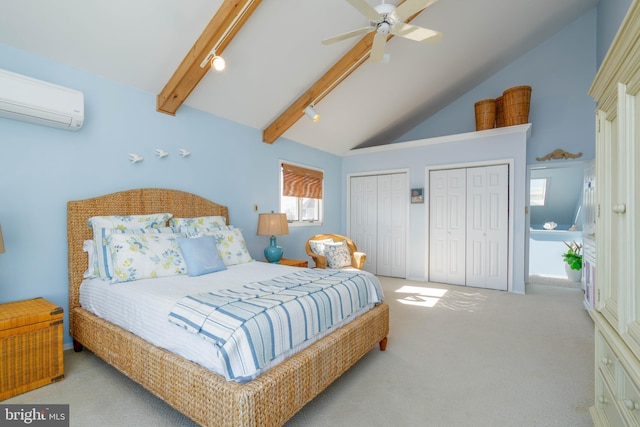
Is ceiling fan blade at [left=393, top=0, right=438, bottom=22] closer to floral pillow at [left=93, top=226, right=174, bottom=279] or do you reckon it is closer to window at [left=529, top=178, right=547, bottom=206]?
floral pillow at [left=93, top=226, right=174, bottom=279]

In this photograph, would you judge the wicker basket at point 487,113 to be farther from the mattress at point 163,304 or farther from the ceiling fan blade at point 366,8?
the mattress at point 163,304

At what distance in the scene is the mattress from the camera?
1616mm

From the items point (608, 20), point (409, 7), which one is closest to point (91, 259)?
point (409, 7)

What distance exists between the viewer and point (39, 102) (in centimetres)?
226

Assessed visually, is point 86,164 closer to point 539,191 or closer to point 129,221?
point 129,221

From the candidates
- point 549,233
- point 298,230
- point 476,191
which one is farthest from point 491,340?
point 549,233

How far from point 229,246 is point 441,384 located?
218 centimetres

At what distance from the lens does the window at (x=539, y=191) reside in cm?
720

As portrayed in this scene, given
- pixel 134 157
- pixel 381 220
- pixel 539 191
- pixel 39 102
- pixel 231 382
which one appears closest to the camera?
pixel 231 382

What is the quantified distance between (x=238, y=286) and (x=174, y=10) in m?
2.24

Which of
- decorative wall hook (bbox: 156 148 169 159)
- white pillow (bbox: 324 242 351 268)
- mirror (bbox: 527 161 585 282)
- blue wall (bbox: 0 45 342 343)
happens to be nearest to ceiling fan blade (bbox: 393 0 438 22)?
blue wall (bbox: 0 45 342 343)

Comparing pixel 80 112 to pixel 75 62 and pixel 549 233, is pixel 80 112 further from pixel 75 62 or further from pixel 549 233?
pixel 549 233

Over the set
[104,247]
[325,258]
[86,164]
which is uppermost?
[86,164]

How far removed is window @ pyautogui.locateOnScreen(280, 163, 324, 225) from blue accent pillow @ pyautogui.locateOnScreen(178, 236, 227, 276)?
2.07m
